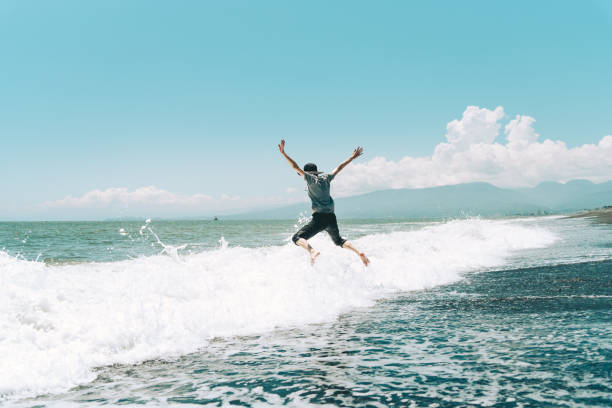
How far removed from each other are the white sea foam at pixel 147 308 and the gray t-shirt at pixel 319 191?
53.1 inches

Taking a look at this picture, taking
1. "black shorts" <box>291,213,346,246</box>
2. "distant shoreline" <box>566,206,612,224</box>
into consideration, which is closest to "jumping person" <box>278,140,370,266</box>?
"black shorts" <box>291,213,346,246</box>

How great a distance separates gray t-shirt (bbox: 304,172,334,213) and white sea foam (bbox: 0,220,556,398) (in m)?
1.35

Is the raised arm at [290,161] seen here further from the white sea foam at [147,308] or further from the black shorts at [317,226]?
the white sea foam at [147,308]

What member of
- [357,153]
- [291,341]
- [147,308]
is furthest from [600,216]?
[147,308]

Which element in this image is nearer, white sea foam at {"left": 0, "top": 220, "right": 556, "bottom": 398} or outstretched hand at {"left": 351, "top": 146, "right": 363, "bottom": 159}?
white sea foam at {"left": 0, "top": 220, "right": 556, "bottom": 398}

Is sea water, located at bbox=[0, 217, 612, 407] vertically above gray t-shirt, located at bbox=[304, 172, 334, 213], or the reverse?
gray t-shirt, located at bbox=[304, 172, 334, 213]

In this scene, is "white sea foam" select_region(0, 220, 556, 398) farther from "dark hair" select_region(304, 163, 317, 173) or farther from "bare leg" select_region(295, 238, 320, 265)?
"dark hair" select_region(304, 163, 317, 173)

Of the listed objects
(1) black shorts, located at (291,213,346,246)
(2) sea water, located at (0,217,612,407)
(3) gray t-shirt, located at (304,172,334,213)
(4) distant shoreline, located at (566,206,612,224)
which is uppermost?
(3) gray t-shirt, located at (304,172,334,213)

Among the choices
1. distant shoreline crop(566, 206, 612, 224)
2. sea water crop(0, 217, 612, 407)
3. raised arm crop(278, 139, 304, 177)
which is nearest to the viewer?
sea water crop(0, 217, 612, 407)

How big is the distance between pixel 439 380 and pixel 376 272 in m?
7.57

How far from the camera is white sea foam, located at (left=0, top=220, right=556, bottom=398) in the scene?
4867mm

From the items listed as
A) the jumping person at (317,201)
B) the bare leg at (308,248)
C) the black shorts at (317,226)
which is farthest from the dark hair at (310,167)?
the bare leg at (308,248)

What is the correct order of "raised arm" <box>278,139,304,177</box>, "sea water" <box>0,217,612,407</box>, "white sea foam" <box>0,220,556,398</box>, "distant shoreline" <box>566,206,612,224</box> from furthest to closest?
"distant shoreline" <box>566,206,612,224</box>, "raised arm" <box>278,139,304,177</box>, "white sea foam" <box>0,220,556,398</box>, "sea water" <box>0,217,612,407</box>

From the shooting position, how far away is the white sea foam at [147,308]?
16.0ft
